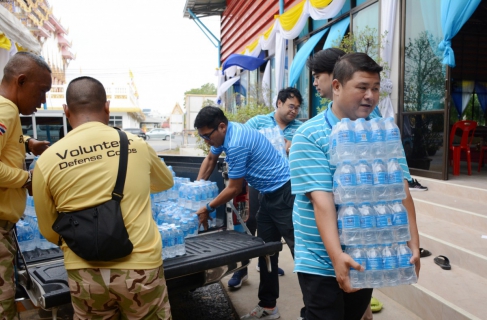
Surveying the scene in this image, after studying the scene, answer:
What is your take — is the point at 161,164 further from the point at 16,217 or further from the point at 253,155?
the point at 253,155

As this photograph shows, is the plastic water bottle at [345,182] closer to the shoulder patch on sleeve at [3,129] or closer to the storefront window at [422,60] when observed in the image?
the shoulder patch on sleeve at [3,129]

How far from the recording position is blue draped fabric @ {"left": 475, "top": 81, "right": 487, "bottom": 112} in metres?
12.8

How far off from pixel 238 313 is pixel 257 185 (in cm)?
125

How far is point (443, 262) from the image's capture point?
3.88 meters

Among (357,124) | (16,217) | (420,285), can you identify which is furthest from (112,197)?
(420,285)

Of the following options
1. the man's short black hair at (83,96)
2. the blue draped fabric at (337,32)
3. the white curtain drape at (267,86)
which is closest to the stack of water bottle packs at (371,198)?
the man's short black hair at (83,96)

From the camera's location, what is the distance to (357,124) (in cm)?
177

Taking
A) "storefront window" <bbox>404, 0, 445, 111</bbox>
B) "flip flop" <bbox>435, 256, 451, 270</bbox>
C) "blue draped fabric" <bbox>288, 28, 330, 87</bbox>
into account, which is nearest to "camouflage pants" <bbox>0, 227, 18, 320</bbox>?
"flip flop" <bbox>435, 256, 451, 270</bbox>

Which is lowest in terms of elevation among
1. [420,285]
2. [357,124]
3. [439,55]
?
[420,285]

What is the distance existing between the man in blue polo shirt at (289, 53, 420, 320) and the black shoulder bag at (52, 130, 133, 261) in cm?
85

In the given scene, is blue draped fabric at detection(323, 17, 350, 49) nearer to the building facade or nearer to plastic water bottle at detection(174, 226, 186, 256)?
the building facade

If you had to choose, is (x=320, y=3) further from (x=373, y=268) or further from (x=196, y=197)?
(x=373, y=268)

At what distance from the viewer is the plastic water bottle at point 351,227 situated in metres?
1.72

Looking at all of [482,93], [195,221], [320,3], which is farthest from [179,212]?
[482,93]
